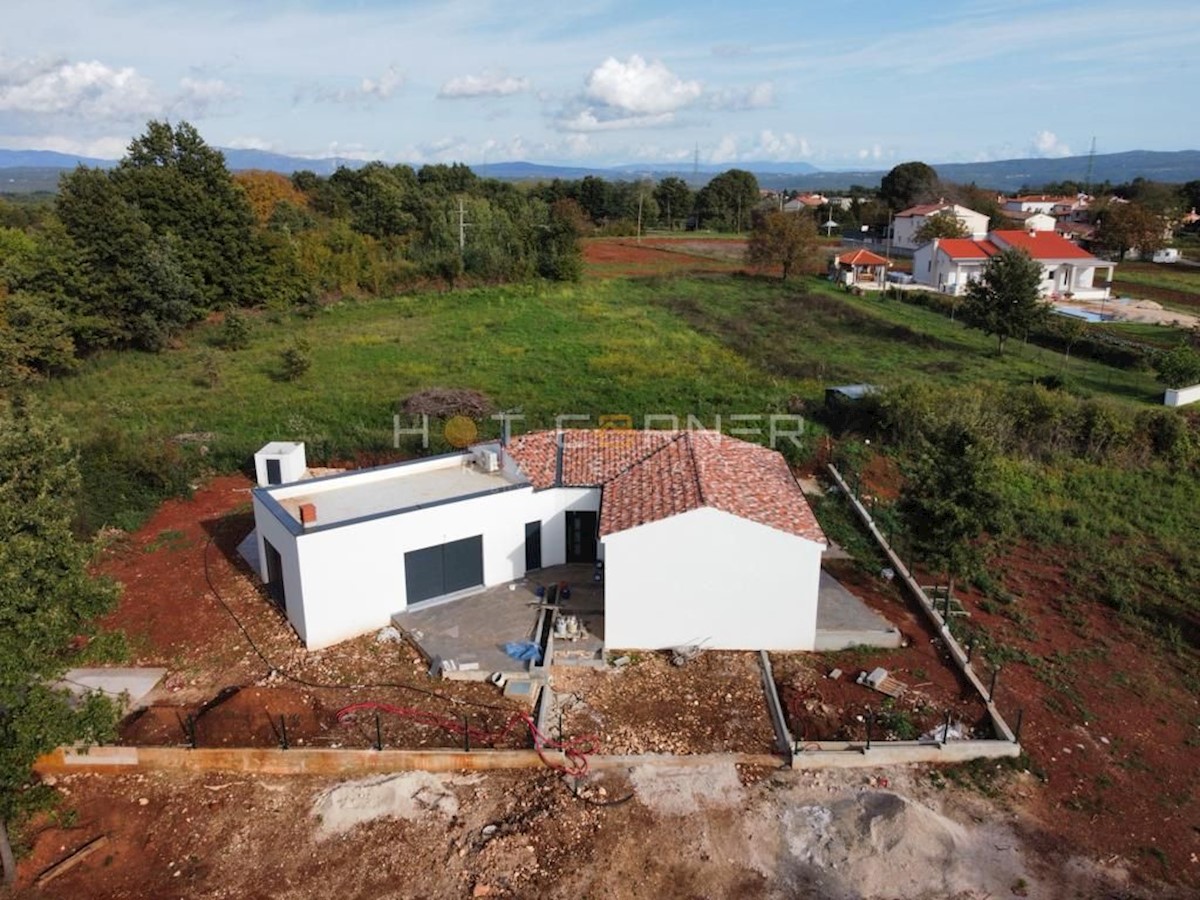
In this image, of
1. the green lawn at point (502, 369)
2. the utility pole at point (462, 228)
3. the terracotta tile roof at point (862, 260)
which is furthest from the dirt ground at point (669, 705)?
the terracotta tile roof at point (862, 260)

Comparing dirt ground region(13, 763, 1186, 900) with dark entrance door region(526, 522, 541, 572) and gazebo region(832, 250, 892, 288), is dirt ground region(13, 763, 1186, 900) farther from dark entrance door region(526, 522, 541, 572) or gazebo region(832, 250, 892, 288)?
gazebo region(832, 250, 892, 288)

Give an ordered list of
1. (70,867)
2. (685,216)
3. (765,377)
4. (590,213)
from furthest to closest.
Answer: (685,216) → (590,213) → (765,377) → (70,867)

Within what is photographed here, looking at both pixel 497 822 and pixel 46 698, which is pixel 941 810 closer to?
pixel 497 822

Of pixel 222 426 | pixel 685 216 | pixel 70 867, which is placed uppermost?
pixel 685 216

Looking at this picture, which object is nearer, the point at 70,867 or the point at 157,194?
the point at 70,867

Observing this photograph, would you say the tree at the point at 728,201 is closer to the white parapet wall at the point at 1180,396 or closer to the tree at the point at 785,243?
the tree at the point at 785,243

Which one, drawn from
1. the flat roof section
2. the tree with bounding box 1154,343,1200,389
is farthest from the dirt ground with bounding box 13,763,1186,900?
the tree with bounding box 1154,343,1200,389

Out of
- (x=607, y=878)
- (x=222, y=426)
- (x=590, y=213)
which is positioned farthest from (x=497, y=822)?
(x=590, y=213)
